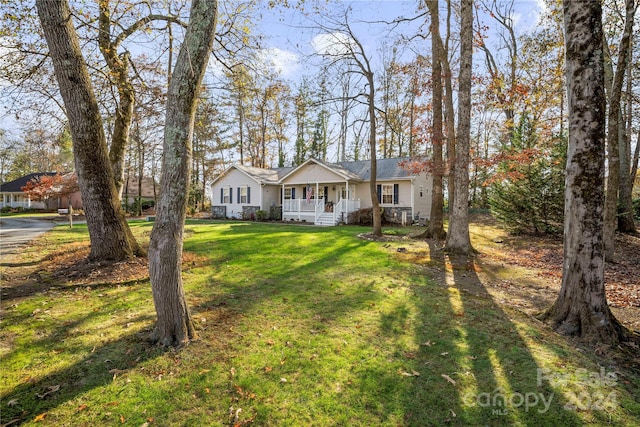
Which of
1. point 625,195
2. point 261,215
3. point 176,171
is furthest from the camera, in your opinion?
point 261,215

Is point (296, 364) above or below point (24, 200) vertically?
below

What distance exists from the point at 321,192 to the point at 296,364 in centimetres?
2105

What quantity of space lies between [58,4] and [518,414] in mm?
8920

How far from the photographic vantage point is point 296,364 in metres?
3.46

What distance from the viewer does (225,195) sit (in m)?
27.6

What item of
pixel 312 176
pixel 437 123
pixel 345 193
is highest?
pixel 437 123

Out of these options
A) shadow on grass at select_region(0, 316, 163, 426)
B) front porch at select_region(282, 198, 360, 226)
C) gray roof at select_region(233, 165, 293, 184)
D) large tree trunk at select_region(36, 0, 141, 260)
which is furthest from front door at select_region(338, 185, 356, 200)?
shadow on grass at select_region(0, 316, 163, 426)

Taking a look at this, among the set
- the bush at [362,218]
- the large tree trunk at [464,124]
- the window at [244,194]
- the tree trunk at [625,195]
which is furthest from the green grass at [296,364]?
the window at [244,194]

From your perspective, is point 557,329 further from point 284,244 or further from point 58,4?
point 58,4

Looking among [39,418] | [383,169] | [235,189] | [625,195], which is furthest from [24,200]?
[625,195]

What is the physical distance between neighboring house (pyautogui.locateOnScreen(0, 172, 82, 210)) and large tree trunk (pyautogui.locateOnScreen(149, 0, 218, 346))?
1671 inches

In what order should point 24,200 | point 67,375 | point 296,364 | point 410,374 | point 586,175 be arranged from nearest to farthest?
point 67,375, point 410,374, point 296,364, point 586,175, point 24,200

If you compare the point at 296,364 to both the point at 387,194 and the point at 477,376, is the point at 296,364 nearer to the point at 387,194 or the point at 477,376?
the point at 477,376

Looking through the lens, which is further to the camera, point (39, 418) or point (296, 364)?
point (296, 364)
